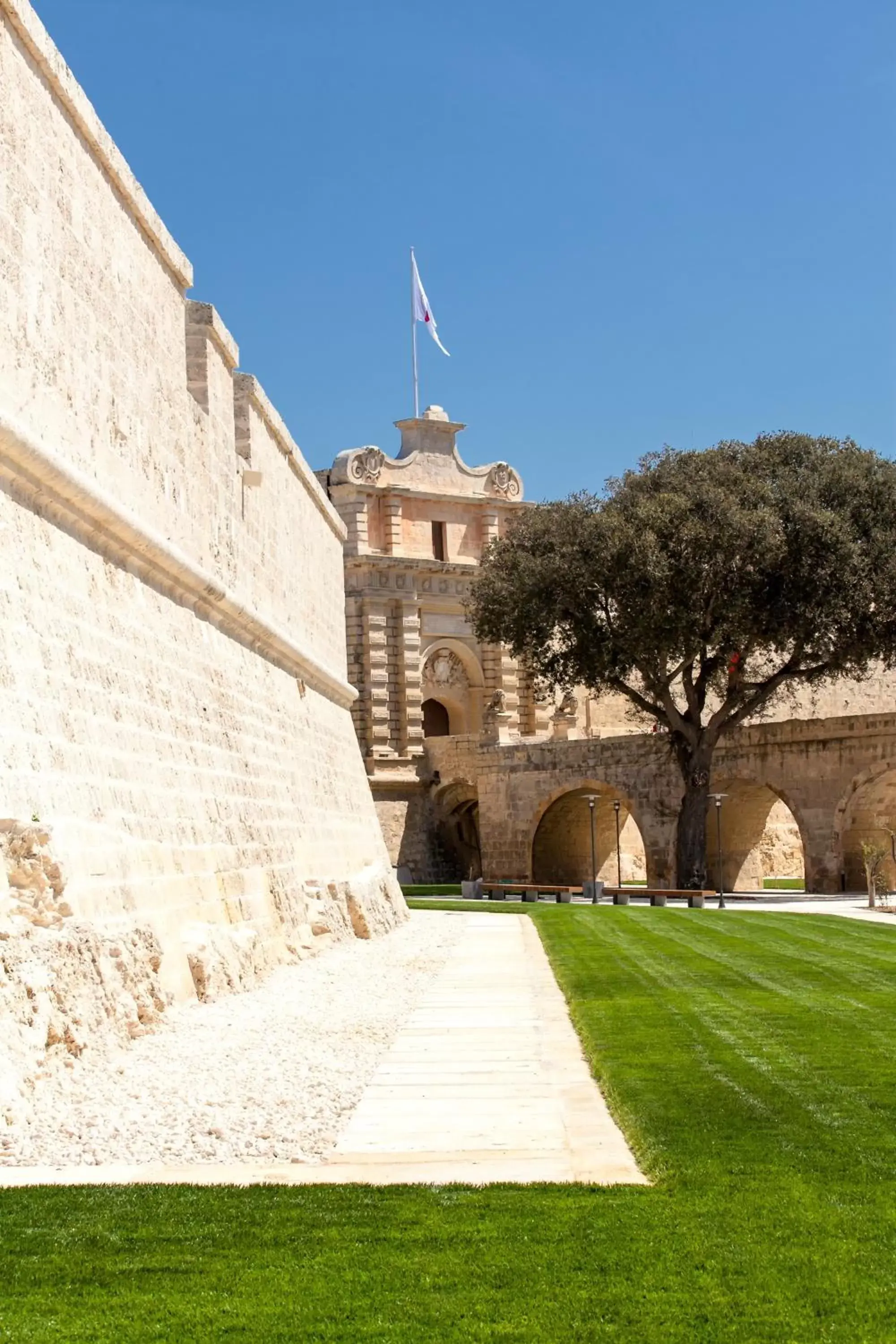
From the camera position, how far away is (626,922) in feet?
61.7

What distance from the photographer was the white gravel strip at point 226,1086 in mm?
5633

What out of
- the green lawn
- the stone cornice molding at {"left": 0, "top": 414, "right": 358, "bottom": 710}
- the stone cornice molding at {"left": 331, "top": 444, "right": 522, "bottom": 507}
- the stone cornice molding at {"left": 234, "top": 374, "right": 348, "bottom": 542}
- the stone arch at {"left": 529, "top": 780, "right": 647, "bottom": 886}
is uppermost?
the stone cornice molding at {"left": 331, "top": 444, "right": 522, "bottom": 507}

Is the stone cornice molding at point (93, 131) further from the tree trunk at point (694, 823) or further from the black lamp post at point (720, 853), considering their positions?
the tree trunk at point (694, 823)

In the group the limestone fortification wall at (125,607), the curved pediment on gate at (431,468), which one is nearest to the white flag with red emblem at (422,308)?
the curved pediment on gate at (431,468)

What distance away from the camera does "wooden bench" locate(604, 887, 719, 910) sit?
24.5 metres

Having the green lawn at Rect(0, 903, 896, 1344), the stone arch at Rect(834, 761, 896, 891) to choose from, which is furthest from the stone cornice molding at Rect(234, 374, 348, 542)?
the stone arch at Rect(834, 761, 896, 891)

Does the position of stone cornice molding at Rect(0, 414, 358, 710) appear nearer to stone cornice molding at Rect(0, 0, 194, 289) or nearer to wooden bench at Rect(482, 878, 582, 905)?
stone cornice molding at Rect(0, 0, 194, 289)

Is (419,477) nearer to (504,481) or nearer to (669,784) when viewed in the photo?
(504,481)

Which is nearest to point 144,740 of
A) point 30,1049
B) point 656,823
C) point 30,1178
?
point 30,1049

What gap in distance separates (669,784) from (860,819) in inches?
165

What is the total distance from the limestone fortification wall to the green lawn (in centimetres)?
241

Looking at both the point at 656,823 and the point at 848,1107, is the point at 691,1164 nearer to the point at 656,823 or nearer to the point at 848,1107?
the point at 848,1107

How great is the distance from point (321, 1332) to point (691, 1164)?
1806 mm

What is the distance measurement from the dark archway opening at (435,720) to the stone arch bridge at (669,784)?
4102mm
